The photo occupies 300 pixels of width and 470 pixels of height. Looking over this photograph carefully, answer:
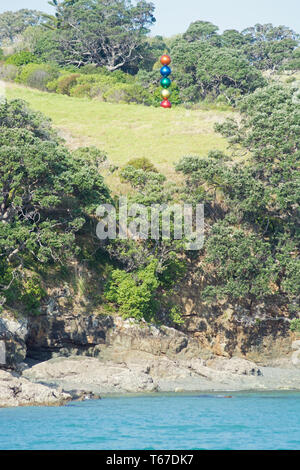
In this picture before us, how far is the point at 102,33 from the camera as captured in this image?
10512 cm

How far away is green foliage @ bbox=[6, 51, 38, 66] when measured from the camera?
10181cm

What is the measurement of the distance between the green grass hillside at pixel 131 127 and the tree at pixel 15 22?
72.2 metres

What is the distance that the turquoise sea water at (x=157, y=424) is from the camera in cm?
2605

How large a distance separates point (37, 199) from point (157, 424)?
1954 centimetres

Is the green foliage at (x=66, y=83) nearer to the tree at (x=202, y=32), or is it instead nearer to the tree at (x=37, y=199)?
the tree at (x=202, y=32)

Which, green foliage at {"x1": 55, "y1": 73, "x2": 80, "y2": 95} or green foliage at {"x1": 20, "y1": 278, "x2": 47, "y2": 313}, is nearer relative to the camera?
green foliage at {"x1": 20, "y1": 278, "x2": 47, "y2": 313}

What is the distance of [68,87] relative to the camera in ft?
315

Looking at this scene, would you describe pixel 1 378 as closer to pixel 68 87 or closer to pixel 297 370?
pixel 297 370

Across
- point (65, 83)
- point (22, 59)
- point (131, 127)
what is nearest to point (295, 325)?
point (131, 127)

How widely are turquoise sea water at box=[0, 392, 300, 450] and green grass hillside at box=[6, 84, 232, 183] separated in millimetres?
30045

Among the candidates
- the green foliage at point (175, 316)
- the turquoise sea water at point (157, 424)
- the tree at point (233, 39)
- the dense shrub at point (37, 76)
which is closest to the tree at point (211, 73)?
the dense shrub at point (37, 76)

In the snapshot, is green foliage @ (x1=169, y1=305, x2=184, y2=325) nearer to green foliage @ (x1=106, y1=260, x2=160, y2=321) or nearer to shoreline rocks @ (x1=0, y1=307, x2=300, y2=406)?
shoreline rocks @ (x1=0, y1=307, x2=300, y2=406)

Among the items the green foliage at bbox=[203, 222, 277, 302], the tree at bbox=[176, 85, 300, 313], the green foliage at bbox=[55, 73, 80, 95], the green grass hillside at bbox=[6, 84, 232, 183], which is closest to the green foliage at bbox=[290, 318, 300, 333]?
the tree at bbox=[176, 85, 300, 313]

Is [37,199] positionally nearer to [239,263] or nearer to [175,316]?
[175,316]
